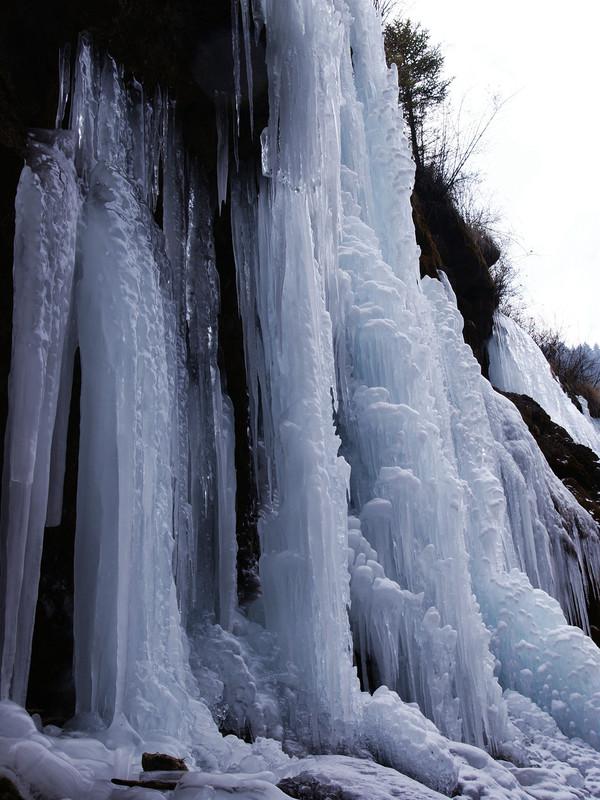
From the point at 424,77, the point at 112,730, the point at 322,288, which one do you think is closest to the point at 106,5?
the point at 322,288

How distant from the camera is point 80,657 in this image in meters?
2.57

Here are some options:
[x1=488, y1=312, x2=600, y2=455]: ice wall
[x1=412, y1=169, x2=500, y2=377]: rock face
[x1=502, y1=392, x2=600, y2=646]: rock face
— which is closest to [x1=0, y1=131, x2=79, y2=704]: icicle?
[x1=412, y1=169, x2=500, y2=377]: rock face

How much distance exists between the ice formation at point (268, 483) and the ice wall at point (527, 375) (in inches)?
163

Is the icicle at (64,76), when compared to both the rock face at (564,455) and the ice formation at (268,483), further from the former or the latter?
the rock face at (564,455)

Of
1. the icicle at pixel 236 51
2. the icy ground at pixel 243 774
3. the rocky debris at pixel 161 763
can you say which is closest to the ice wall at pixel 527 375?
the icy ground at pixel 243 774

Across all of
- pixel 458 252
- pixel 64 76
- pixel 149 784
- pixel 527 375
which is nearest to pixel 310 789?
pixel 149 784

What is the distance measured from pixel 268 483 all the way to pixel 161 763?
2082 millimetres

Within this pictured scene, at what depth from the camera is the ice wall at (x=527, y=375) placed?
1034 cm

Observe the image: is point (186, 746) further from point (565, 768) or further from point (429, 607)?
point (565, 768)

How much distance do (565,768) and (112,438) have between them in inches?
128

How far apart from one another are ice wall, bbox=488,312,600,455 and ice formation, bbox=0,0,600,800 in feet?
13.6

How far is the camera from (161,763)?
7.11 ft

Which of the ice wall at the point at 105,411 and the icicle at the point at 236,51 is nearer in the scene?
the ice wall at the point at 105,411

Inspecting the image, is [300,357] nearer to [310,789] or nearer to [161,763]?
[310,789]
